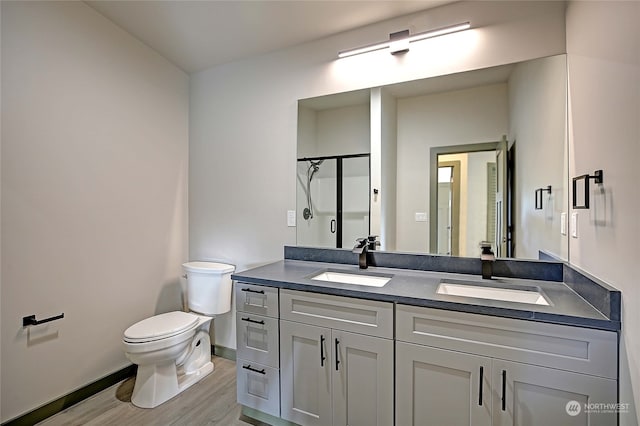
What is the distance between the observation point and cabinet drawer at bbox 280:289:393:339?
1.46 metres

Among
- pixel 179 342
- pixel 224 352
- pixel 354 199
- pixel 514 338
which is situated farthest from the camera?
pixel 224 352

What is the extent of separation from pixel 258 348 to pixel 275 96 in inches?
72.1

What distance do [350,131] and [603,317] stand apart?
1.68 meters

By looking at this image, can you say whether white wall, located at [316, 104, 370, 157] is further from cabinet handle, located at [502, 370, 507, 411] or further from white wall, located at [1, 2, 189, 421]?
cabinet handle, located at [502, 370, 507, 411]

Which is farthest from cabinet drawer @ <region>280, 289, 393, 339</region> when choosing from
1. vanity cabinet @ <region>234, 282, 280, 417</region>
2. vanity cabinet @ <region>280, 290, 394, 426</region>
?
vanity cabinet @ <region>234, 282, 280, 417</region>

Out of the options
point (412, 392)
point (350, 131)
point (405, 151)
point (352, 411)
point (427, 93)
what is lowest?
point (352, 411)

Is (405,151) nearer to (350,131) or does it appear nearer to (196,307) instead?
(350,131)

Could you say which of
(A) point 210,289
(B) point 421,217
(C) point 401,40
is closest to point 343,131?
(C) point 401,40

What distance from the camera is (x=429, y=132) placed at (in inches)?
78.0

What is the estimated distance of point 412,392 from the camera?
4.58 ft

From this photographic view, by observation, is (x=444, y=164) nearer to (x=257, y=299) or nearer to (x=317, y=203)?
(x=317, y=203)

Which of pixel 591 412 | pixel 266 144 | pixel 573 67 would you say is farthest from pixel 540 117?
pixel 266 144

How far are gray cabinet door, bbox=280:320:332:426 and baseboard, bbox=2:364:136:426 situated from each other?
140 centimetres

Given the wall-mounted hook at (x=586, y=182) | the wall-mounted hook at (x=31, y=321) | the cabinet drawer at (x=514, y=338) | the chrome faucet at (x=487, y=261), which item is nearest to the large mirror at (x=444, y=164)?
the chrome faucet at (x=487, y=261)
